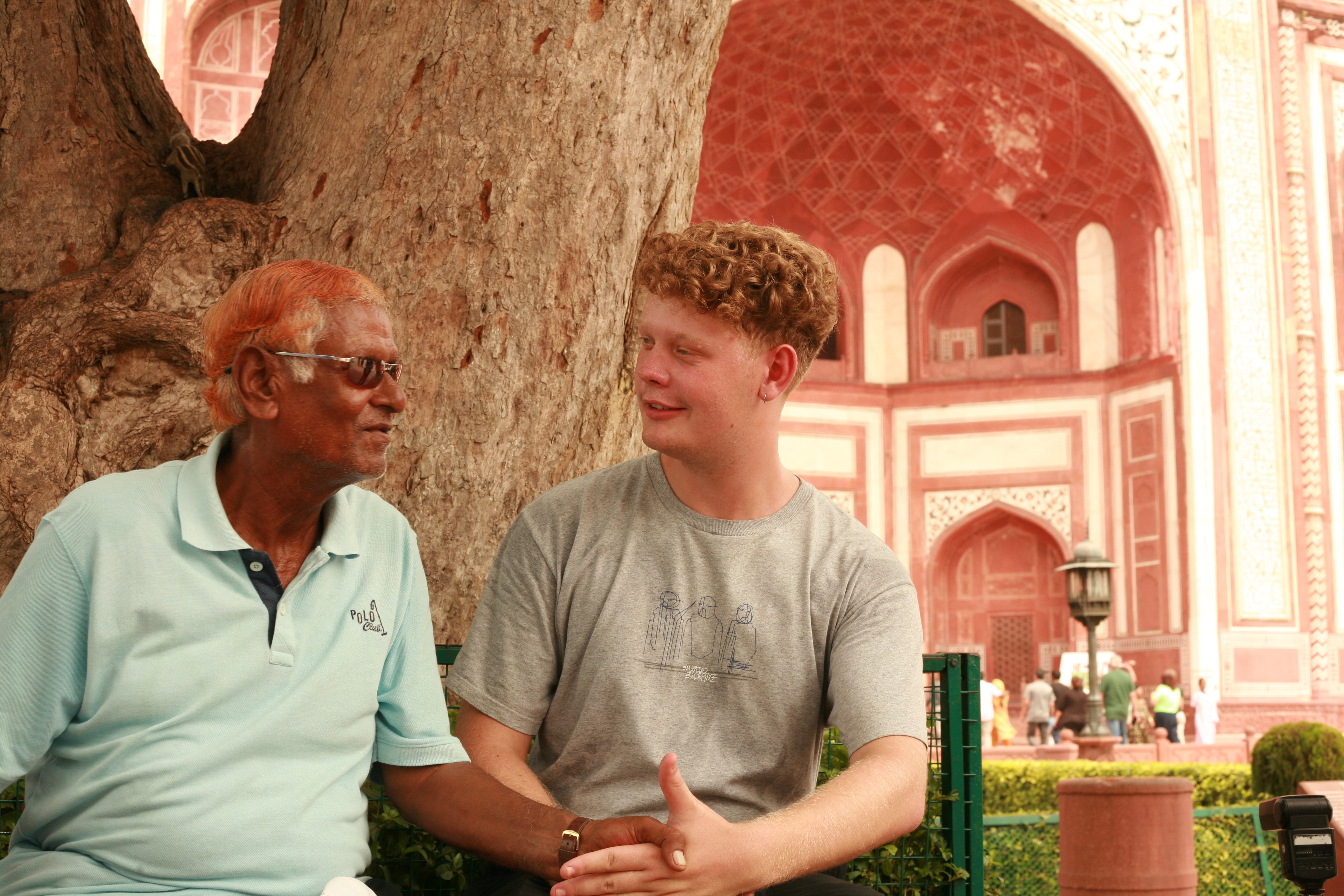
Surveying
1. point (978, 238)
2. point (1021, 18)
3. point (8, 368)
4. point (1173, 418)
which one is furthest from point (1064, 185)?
point (8, 368)

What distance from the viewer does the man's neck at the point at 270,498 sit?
1713mm

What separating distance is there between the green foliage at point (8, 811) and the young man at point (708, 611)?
80cm

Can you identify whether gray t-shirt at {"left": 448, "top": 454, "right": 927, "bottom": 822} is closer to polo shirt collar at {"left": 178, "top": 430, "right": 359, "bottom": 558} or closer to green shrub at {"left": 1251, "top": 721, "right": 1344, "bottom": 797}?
polo shirt collar at {"left": 178, "top": 430, "right": 359, "bottom": 558}

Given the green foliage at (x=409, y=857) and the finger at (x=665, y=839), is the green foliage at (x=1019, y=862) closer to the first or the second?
the green foliage at (x=409, y=857)

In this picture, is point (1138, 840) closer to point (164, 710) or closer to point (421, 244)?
point (421, 244)

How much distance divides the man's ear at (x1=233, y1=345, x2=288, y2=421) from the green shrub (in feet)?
23.9

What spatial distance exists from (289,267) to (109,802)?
0.72 meters

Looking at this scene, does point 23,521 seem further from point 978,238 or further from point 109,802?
point 978,238

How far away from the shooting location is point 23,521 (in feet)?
8.19

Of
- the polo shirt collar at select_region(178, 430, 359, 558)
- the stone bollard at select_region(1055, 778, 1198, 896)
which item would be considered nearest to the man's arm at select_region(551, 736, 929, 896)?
the polo shirt collar at select_region(178, 430, 359, 558)

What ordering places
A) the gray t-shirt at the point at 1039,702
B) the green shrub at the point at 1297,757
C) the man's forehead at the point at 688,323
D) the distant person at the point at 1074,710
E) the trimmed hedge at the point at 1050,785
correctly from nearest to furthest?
the man's forehead at the point at 688,323 → the green shrub at the point at 1297,757 → the trimmed hedge at the point at 1050,785 → the distant person at the point at 1074,710 → the gray t-shirt at the point at 1039,702

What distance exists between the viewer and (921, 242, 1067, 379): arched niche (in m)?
17.5

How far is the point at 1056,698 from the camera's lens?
1407 centimetres

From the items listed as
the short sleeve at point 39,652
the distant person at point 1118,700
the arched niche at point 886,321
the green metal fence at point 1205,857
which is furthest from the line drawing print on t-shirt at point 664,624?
the arched niche at point 886,321
